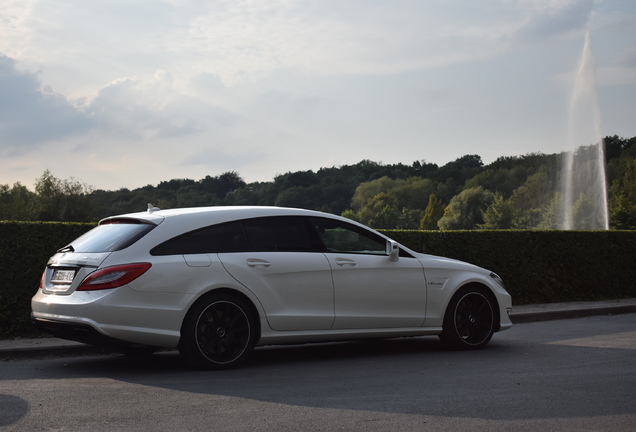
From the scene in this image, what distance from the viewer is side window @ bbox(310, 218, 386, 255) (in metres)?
9.23

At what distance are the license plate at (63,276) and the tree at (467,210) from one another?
5165 inches

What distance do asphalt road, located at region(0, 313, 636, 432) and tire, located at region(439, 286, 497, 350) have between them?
0.21 meters

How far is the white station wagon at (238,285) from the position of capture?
7969mm

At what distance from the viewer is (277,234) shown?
8961 millimetres

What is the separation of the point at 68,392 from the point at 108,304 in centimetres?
100

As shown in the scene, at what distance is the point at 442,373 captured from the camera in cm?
821

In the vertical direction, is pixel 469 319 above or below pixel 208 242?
below

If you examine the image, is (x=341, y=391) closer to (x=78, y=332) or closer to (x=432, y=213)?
(x=78, y=332)

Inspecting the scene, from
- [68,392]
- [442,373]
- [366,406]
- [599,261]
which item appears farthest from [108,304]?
[599,261]

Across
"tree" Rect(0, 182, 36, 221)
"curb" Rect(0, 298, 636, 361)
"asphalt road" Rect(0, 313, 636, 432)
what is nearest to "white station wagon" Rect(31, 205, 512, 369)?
"asphalt road" Rect(0, 313, 636, 432)

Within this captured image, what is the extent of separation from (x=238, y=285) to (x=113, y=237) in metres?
→ 1.34

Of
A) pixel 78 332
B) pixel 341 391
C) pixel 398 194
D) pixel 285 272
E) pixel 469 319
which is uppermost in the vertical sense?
pixel 398 194

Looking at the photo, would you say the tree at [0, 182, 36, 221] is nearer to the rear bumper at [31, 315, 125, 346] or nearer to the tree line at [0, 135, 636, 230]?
the tree line at [0, 135, 636, 230]

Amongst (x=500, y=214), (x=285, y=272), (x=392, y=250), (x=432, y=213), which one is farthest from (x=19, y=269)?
(x=432, y=213)
